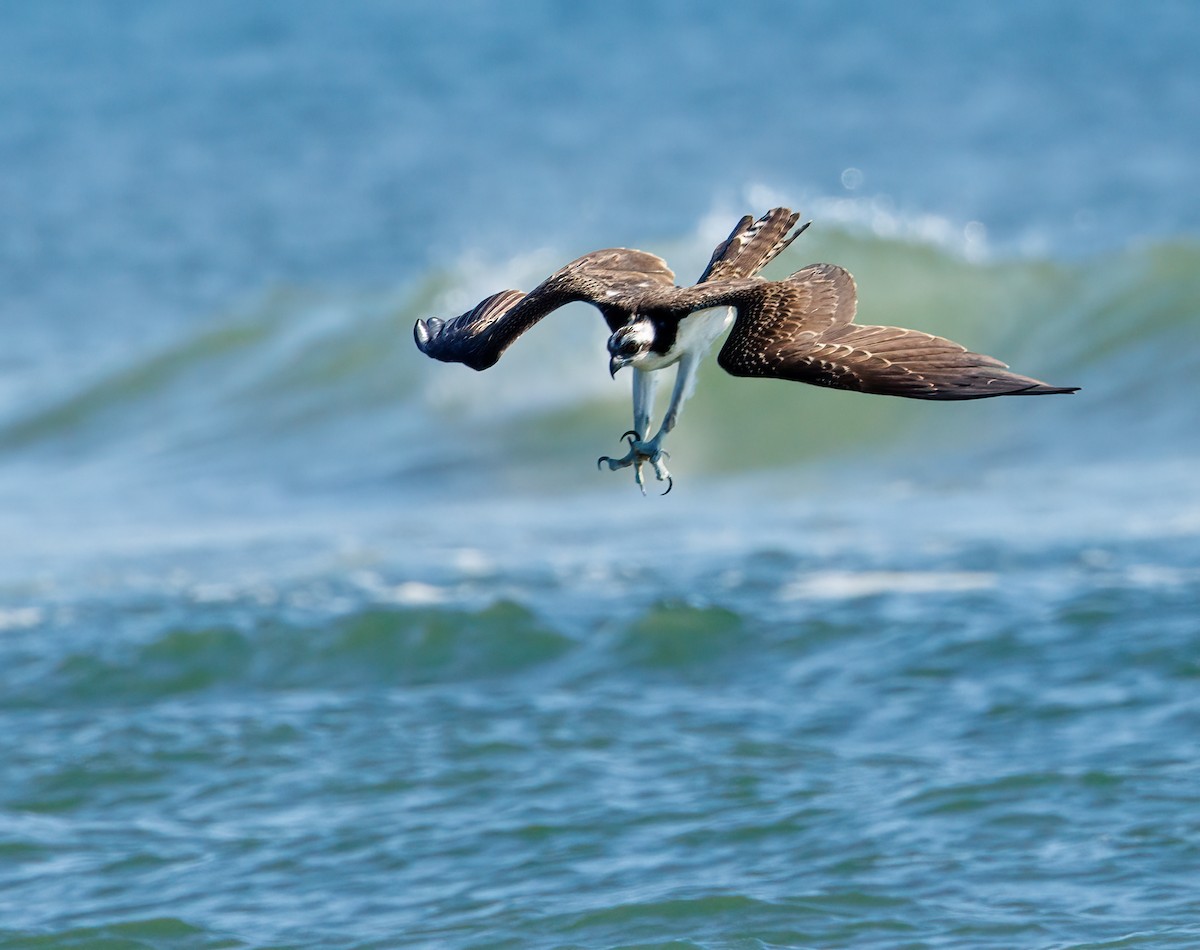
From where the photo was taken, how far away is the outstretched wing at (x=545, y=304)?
6.53 metres

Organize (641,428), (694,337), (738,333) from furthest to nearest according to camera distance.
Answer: (641,428)
(694,337)
(738,333)

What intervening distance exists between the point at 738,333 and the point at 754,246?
0.71 metres

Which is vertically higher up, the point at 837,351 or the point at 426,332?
the point at 426,332

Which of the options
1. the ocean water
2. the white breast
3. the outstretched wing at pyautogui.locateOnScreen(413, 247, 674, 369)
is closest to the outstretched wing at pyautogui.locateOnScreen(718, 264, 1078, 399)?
the white breast

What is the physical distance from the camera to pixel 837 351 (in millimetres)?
6070

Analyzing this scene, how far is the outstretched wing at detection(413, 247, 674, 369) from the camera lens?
653 centimetres

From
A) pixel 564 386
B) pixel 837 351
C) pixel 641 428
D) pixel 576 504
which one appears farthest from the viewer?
pixel 564 386

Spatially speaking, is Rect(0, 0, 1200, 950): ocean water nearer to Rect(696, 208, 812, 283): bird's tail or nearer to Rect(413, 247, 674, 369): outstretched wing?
Rect(413, 247, 674, 369): outstretched wing

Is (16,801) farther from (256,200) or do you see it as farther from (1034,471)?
(256,200)

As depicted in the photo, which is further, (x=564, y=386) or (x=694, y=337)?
(x=564, y=386)

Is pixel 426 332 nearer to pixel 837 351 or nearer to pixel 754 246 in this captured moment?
pixel 754 246

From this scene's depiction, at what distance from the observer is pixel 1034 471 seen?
51.8ft

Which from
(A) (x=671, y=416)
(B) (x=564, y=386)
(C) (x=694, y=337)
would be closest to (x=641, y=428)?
(A) (x=671, y=416)

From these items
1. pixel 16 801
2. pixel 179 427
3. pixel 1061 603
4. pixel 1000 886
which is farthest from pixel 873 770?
pixel 179 427
